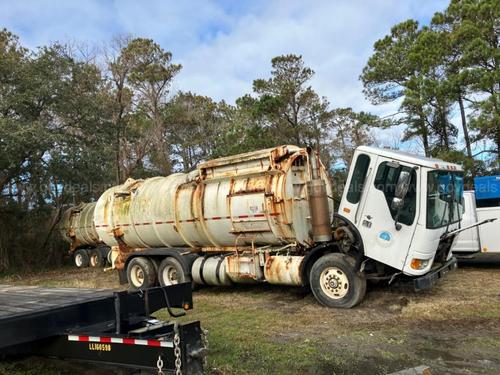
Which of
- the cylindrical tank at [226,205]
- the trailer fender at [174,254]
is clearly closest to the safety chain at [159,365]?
the cylindrical tank at [226,205]

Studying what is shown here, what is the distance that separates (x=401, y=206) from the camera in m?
8.27

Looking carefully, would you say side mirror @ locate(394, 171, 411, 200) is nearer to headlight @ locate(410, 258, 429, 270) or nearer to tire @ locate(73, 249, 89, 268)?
headlight @ locate(410, 258, 429, 270)

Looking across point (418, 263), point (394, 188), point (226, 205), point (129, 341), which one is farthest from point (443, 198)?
point (129, 341)

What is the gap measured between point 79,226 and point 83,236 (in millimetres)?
544

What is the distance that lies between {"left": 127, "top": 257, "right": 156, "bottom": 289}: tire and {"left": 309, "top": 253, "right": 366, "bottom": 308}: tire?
4803mm

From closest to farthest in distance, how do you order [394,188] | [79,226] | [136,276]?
[394,188] → [136,276] → [79,226]

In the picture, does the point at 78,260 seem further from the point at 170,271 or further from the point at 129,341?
the point at 129,341

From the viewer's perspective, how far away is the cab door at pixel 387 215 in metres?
8.29

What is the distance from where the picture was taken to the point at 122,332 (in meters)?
4.63

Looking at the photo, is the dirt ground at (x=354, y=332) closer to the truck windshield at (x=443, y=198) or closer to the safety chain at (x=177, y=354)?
the truck windshield at (x=443, y=198)

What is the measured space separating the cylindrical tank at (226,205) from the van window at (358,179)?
0.90 m

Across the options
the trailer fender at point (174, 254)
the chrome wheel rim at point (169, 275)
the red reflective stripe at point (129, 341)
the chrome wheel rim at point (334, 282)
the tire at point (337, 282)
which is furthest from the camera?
the chrome wheel rim at point (169, 275)

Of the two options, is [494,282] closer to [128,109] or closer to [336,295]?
[336,295]

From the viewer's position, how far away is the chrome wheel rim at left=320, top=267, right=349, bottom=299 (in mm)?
8914
